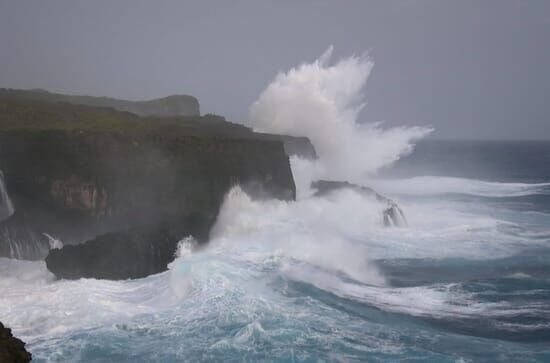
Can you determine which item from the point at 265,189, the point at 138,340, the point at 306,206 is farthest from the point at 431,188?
the point at 138,340

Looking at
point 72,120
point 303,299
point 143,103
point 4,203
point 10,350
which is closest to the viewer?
point 10,350

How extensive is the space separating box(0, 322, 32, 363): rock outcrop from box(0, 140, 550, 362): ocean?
465 centimetres

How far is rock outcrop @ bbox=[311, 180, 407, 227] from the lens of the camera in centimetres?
3288

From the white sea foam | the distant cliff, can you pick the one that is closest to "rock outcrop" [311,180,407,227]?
the white sea foam

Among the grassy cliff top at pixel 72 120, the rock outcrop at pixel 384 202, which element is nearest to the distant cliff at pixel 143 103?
the grassy cliff top at pixel 72 120

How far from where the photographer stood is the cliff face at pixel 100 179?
22094 millimetres

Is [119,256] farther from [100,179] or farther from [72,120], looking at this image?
[72,120]

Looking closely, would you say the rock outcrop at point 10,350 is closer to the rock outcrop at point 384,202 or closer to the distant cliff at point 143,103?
the rock outcrop at point 384,202

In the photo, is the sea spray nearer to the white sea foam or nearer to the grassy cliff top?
the grassy cliff top

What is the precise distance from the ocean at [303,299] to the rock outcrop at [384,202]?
1.69 metres

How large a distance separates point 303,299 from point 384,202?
20249 millimetres

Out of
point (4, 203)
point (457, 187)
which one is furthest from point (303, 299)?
point (457, 187)

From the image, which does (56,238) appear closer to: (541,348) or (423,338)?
(423,338)

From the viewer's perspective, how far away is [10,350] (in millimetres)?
8219
